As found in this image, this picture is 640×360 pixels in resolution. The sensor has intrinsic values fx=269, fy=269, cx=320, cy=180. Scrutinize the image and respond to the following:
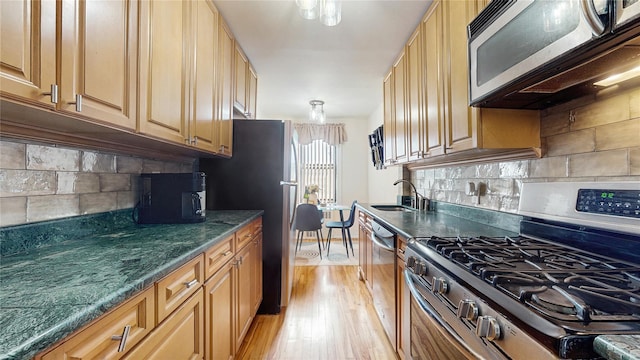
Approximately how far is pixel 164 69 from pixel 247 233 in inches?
44.5

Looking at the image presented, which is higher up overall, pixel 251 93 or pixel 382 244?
pixel 251 93

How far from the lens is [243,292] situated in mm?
1804

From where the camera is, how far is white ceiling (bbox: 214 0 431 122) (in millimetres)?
1951

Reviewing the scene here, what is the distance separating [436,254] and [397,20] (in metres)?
1.83

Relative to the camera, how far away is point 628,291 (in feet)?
2.13

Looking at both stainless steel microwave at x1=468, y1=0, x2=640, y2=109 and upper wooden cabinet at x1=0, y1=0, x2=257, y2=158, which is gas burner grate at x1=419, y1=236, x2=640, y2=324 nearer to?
stainless steel microwave at x1=468, y1=0, x2=640, y2=109

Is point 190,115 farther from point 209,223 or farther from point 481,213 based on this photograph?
point 481,213

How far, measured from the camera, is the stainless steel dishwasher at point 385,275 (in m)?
1.72

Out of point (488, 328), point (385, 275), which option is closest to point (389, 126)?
point (385, 275)

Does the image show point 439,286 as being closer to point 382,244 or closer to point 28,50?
point 382,244

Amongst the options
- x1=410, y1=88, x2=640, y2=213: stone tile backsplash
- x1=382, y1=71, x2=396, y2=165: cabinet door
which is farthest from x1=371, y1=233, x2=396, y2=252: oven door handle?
x1=382, y1=71, x2=396, y2=165: cabinet door

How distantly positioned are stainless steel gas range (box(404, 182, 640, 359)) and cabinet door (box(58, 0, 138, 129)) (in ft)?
4.45

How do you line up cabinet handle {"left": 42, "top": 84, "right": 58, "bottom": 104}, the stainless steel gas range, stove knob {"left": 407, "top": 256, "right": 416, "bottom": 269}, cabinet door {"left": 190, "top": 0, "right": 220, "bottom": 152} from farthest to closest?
cabinet door {"left": 190, "top": 0, "right": 220, "bottom": 152}, stove knob {"left": 407, "top": 256, "right": 416, "bottom": 269}, cabinet handle {"left": 42, "top": 84, "right": 58, "bottom": 104}, the stainless steel gas range

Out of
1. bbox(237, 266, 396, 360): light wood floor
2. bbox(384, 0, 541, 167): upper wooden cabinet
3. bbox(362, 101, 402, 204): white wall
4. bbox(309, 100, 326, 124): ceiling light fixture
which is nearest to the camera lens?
bbox(384, 0, 541, 167): upper wooden cabinet
